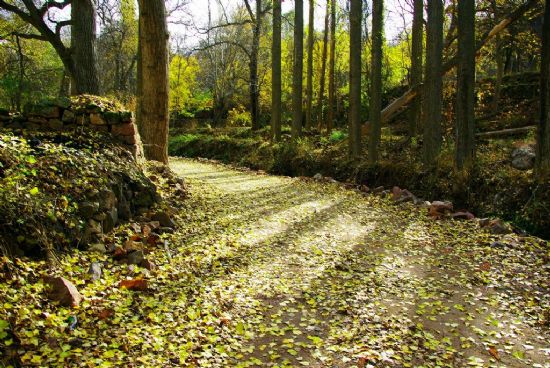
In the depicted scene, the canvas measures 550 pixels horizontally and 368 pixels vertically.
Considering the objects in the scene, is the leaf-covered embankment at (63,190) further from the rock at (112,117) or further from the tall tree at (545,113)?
the tall tree at (545,113)

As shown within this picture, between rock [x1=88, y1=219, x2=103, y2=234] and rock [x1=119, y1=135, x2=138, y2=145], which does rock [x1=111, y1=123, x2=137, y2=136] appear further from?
rock [x1=88, y1=219, x2=103, y2=234]

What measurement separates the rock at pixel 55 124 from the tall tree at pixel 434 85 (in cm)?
854

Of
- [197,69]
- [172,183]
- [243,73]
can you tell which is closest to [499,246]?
[172,183]

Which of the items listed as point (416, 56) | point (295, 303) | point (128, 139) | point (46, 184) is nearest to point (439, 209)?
point (295, 303)

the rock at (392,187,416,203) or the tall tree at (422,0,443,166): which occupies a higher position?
the tall tree at (422,0,443,166)

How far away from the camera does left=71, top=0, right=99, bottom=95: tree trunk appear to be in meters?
10.4

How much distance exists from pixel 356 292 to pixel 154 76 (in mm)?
6927

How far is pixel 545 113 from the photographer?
8.15 metres

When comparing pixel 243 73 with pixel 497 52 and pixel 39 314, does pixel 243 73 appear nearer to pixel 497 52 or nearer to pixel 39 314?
pixel 497 52

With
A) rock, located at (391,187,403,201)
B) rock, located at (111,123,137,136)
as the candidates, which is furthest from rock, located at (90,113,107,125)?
rock, located at (391,187,403,201)

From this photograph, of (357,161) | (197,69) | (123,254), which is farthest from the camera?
(197,69)

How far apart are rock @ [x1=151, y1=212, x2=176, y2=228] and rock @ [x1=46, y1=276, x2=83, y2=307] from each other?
2.65 meters

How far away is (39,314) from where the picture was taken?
132 inches

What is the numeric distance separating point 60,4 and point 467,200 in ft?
39.4
